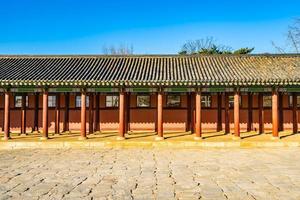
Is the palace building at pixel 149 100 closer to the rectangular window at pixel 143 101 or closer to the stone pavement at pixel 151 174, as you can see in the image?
the rectangular window at pixel 143 101

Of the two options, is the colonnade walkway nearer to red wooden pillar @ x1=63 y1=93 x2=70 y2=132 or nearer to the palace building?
the palace building

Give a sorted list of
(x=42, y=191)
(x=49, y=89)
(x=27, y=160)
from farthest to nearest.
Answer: (x=49, y=89) < (x=27, y=160) < (x=42, y=191)

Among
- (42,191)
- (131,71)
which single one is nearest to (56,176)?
(42,191)

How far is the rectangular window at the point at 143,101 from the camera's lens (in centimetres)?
2191

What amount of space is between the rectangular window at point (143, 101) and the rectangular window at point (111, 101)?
4.32 feet

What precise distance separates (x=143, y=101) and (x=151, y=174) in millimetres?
11632

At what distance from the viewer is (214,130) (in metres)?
22.0

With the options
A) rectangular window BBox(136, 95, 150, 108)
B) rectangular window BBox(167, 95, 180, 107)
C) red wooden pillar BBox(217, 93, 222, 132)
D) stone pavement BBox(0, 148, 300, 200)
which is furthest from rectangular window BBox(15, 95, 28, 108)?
red wooden pillar BBox(217, 93, 222, 132)

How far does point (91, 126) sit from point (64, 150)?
16.5ft

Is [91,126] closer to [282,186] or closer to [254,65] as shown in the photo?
[254,65]

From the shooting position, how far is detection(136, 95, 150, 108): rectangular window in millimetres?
21906

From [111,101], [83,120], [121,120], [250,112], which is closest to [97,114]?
[111,101]

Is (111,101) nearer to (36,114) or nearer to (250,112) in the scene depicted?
(36,114)

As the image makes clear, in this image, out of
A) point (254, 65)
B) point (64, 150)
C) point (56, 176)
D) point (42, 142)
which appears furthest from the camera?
point (254, 65)
